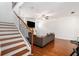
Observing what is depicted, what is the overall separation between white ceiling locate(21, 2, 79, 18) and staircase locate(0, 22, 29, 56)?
0.94 ft

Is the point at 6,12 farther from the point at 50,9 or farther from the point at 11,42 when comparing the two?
the point at 50,9

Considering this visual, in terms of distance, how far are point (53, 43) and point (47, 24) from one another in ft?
0.96

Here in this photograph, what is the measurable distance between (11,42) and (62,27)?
75cm

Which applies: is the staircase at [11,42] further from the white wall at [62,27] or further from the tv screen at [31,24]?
the white wall at [62,27]

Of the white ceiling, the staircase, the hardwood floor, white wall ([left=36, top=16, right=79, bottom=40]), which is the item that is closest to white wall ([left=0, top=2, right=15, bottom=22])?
the staircase

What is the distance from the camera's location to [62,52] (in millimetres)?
1398

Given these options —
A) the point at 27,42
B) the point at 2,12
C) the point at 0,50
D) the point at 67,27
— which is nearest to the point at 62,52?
the point at 67,27

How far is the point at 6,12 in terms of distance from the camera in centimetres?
130

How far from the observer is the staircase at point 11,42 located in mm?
1351

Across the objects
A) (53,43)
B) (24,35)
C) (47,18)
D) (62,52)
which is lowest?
(62,52)

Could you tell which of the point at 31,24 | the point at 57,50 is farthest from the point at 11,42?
the point at 57,50

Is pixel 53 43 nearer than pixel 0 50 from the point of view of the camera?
No

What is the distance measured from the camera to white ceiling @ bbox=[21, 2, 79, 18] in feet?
4.38

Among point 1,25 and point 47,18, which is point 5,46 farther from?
point 47,18
